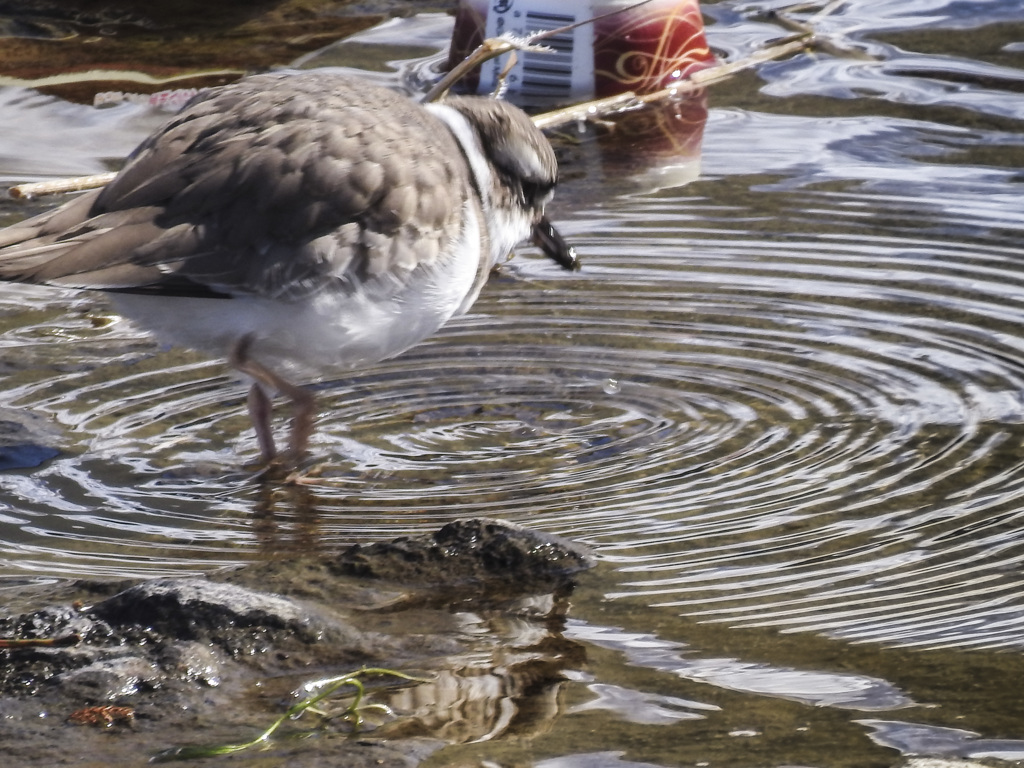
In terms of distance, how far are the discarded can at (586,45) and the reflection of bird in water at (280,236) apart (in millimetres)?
3852

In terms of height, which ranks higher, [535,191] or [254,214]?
[254,214]

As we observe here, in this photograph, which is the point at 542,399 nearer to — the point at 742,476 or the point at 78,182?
the point at 742,476

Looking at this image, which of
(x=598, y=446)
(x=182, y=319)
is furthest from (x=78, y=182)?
(x=598, y=446)

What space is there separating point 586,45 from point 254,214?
4690 millimetres

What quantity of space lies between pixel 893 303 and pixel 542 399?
1603 millimetres

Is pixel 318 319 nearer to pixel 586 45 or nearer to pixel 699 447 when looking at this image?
pixel 699 447

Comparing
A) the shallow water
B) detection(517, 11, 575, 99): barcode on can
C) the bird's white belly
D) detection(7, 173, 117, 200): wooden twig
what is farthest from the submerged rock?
detection(517, 11, 575, 99): barcode on can

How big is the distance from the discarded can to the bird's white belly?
4.04 m

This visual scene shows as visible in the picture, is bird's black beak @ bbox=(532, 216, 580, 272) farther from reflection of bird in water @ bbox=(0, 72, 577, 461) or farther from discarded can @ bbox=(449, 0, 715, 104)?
discarded can @ bbox=(449, 0, 715, 104)

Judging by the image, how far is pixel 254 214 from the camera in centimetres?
491

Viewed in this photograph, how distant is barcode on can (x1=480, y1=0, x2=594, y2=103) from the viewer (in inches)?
353

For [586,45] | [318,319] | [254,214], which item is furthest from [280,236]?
[586,45]

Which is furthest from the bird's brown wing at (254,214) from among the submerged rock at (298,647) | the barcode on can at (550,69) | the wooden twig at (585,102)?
the barcode on can at (550,69)

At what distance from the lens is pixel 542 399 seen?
5.69 meters
